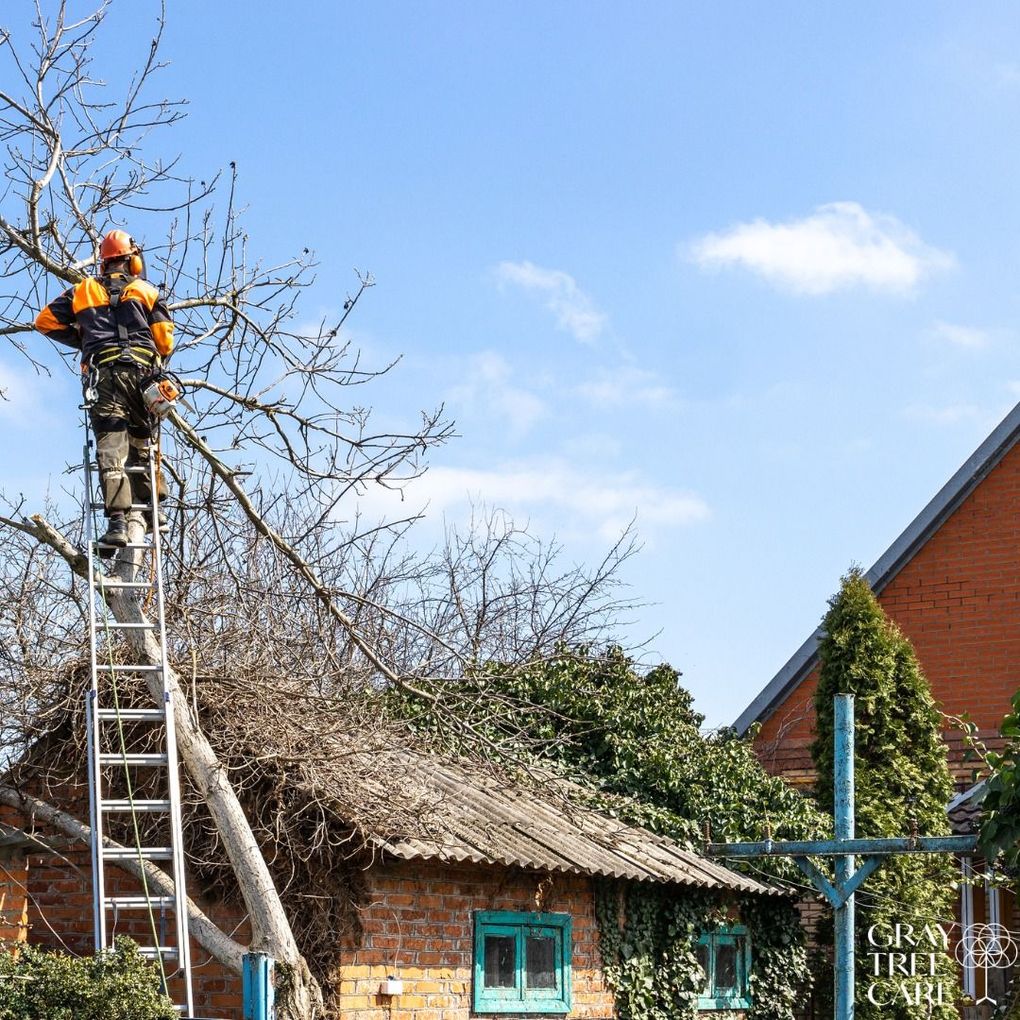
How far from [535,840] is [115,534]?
466 centimetres

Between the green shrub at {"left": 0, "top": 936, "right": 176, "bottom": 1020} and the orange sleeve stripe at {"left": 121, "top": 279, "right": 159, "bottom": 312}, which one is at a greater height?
the orange sleeve stripe at {"left": 121, "top": 279, "right": 159, "bottom": 312}

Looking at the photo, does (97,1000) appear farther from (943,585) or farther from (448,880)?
(943,585)

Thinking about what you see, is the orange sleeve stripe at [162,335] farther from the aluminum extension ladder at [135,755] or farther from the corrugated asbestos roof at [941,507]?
the corrugated asbestos roof at [941,507]

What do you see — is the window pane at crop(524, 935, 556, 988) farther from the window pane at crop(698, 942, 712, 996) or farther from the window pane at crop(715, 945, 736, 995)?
the window pane at crop(715, 945, 736, 995)

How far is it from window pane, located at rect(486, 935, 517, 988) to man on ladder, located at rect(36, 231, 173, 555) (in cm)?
460

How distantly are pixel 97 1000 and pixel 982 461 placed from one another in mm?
12872

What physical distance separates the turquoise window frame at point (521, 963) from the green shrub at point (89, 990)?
4021 millimetres

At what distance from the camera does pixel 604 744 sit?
1570cm

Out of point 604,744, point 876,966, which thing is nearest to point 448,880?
point 604,744

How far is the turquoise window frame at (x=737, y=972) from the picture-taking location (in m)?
14.5

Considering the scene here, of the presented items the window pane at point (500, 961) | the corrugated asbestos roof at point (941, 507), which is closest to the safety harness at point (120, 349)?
the window pane at point (500, 961)

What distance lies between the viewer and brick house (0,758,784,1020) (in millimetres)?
11641

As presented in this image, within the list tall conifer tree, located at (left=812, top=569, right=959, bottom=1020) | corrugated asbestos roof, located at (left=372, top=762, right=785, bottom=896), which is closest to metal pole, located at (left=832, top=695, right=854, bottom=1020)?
corrugated asbestos roof, located at (left=372, top=762, right=785, bottom=896)

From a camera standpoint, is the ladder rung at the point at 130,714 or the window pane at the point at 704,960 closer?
the ladder rung at the point at 130,714
